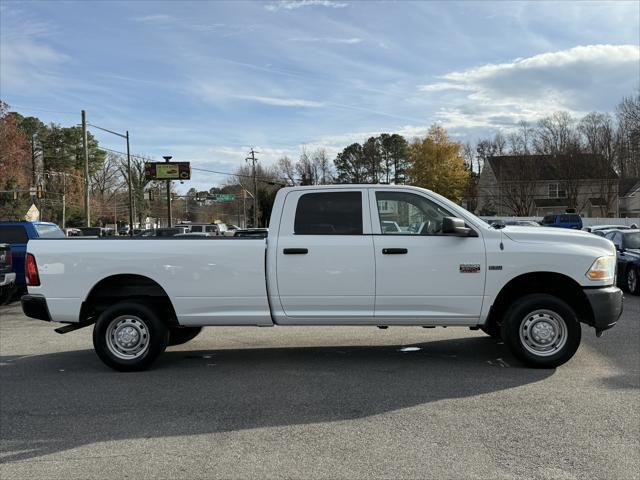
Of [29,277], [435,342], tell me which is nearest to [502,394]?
[435,342]

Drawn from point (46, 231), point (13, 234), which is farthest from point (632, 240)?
point (13, 234)

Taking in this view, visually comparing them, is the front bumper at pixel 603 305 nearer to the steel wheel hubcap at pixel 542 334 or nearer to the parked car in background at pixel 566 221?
the steel wheel hubcap at pixel 542 334

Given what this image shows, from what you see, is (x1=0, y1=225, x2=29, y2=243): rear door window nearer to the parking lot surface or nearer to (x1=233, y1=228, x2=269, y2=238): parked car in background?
the parking lot surface

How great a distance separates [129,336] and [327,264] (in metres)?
2.43

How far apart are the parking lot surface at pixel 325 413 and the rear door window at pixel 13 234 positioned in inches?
254

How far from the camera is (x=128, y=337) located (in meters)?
6.45

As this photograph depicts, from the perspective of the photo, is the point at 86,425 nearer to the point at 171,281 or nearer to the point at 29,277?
the point at 171,281

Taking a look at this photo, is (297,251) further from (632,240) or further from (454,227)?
(632,240)

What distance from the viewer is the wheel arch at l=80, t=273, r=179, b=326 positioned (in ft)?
21.3

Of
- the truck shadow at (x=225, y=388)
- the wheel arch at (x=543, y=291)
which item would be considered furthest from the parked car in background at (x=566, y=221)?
the truck shadow at (x=225, y=388)

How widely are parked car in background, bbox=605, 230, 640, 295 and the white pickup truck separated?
7.87 m

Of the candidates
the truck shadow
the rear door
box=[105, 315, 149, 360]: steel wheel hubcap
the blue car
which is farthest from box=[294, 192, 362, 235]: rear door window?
the blue car

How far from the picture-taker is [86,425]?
475 centimetres

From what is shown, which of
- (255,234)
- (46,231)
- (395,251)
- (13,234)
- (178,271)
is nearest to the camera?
(395,251)
